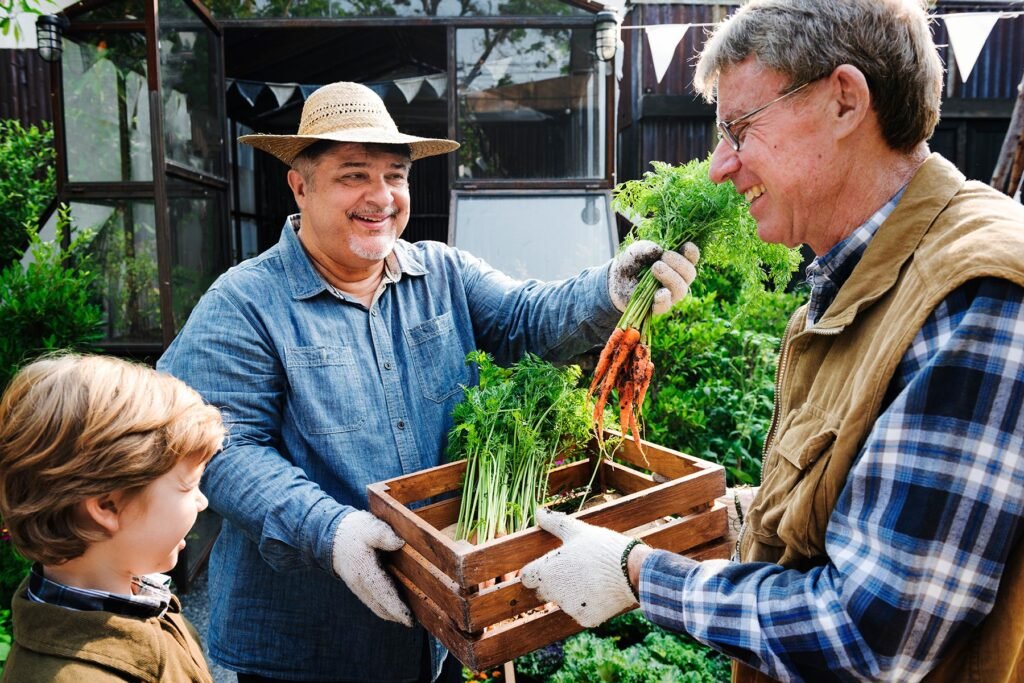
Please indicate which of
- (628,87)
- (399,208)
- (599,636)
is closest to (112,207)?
(399,208)

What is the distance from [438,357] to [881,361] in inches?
59.5

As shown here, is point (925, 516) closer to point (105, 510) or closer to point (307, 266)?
point (105, 510)

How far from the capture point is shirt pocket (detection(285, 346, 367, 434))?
7.10 ft

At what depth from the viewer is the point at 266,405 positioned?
2.14 m

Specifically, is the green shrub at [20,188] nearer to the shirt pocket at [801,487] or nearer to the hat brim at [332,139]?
the hat brim at [332,139]

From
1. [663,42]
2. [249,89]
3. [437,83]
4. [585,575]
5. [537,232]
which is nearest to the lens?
[585,575]

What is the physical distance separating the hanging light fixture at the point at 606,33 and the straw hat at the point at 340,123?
3.31 meters

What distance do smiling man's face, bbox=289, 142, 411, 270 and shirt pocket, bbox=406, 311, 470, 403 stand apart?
30 cm

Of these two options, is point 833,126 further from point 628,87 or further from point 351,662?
point 628,87

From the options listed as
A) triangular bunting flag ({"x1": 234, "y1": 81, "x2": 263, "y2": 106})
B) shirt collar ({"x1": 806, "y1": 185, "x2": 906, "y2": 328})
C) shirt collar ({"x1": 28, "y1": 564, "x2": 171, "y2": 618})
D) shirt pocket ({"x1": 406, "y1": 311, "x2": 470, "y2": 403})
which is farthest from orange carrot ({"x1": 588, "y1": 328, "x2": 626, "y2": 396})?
triangular bunting flag ({"x1": 234, "y1": 81, "x2": 263, "y2": 106})

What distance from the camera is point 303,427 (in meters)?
2.17

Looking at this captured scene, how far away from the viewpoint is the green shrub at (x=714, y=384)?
4.08m

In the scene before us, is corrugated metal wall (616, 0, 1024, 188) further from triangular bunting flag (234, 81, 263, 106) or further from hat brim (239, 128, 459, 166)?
hat brim (239, 128, 459, 166)

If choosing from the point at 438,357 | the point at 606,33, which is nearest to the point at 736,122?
the point at 438,357
